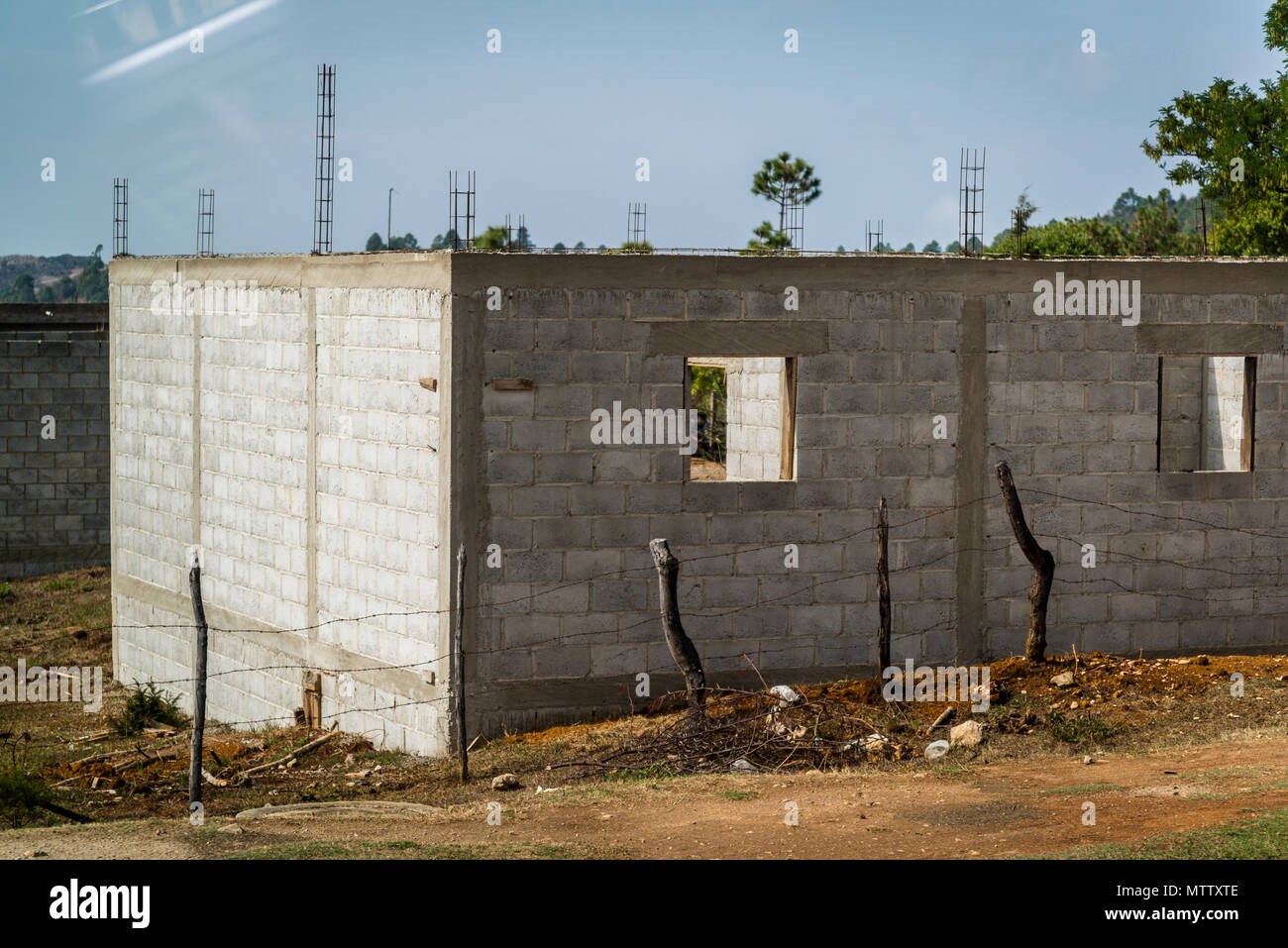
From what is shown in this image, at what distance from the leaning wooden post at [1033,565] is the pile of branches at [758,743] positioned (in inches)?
90.4

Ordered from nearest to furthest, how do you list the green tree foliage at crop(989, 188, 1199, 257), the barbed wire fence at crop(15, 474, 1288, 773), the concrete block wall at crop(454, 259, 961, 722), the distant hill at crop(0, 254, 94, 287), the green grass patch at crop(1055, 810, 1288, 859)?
the green grass patch at crop(1055, 810, 1288, 859) → the concrete block wall at crop(454, 259, 961, 722) → the barbed wire fence at crop(15, 474, 1288, 773) → the green tree foliage at crop(989, 188, 1199, 257) → the distant hill at crop(0, 254, 94, 287)

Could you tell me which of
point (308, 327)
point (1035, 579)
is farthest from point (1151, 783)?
point (308, 327)

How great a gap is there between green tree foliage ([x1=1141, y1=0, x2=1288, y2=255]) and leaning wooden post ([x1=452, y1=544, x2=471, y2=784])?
24473 mm

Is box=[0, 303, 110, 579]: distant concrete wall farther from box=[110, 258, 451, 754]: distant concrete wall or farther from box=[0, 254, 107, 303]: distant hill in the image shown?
box=[0, 254, 107, 303]: distant hill

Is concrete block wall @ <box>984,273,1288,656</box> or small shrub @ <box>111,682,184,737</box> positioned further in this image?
small shrub @ <box>111,682,184,737</box>

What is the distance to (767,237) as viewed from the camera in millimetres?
47312

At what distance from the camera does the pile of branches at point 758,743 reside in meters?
12.3

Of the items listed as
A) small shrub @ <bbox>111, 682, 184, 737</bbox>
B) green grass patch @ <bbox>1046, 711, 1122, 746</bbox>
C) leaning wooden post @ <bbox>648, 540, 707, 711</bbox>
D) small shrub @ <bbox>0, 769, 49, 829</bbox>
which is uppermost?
leaning wooden post @ <bbox>648, 540, 707, 711</bbox>

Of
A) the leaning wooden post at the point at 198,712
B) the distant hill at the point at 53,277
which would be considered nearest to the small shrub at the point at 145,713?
the leaning wooden post at the point at 198,712

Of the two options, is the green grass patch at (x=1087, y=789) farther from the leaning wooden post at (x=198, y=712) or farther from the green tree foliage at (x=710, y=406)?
the green tree foliage at (x=710, y=406)

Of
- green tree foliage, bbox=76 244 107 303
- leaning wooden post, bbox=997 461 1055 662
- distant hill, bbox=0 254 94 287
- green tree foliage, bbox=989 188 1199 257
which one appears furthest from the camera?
distant hill, bbox=0 254 94 287

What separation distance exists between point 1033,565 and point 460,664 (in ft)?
17.9

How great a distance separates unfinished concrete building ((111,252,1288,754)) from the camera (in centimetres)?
1355

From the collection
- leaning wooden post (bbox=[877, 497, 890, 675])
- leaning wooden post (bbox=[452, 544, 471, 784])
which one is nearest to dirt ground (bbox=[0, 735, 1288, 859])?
leaning wooden post (bbox=[452, 544, 471, 784])
